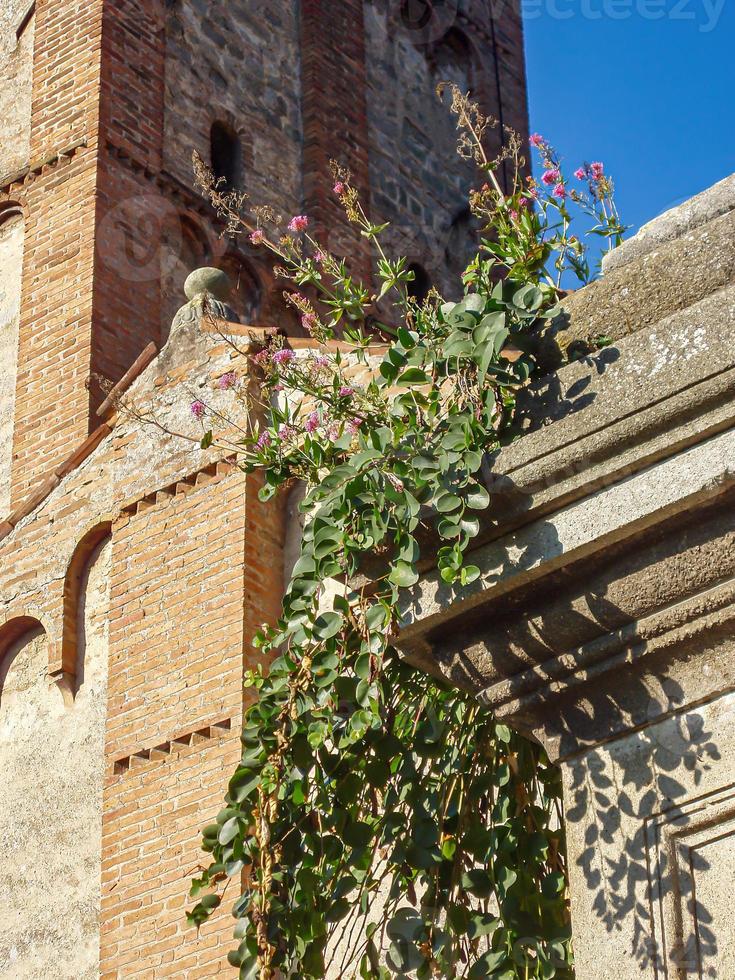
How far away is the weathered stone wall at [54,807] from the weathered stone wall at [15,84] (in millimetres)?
6314

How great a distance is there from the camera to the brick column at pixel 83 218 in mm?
12312

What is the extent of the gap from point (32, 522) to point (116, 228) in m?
4.03

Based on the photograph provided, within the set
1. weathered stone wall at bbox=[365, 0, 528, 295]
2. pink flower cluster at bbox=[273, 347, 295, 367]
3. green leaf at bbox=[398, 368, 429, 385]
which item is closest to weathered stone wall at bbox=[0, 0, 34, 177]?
weathered stone wall at bbox=[365, 0, 528, 295]

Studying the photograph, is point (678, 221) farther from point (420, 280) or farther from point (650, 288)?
point (420, 280)

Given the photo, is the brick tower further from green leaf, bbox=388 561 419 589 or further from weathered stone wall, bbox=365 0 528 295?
green leaf, bbox=388 561 419 589

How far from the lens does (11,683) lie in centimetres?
954

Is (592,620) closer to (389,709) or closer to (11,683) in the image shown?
(389,709)

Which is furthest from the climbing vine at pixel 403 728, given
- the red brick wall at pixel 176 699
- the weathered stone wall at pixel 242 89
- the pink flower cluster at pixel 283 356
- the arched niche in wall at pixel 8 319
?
the weathered stone wall at pixel 242 89

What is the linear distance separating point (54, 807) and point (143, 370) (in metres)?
2.62

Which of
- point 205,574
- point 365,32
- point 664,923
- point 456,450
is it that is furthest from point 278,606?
point 365,32

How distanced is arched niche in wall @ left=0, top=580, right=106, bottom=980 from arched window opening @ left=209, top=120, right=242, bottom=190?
690 cm

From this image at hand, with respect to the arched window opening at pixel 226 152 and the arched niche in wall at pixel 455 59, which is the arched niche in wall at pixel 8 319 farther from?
the arched niche in wall at pixel 455 59

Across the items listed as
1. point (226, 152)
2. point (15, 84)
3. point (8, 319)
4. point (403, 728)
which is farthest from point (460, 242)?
point (403, 728)

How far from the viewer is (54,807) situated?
852 cm
